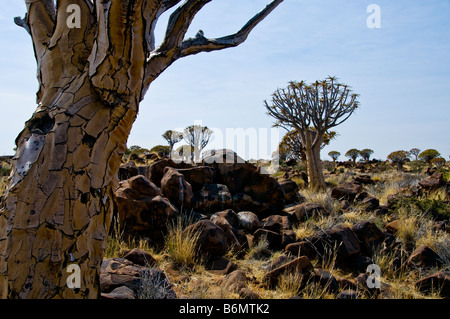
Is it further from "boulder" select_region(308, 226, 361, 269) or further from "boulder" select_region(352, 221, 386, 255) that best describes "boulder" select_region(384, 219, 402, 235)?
"boulder" select_region(308, 226, 361, 269)

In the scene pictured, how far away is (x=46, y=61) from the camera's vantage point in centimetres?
299

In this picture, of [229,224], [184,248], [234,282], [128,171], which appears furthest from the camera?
[128,171]

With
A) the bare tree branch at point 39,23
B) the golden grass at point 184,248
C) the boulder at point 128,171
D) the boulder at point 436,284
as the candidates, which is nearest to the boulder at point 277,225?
the golden grass at point 184,248

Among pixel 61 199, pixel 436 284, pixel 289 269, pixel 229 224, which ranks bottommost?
pixel 436 284

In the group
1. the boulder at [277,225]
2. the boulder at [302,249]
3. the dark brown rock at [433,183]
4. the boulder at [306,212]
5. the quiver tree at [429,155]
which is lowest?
the boulder at [302,249]

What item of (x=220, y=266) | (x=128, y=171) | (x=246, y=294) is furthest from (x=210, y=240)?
(x=128, y=171)

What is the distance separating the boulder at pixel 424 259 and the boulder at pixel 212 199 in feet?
12.2

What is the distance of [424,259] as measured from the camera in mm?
5582

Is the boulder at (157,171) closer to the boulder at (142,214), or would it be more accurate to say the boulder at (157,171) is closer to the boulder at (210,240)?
the boulder at (142,214)

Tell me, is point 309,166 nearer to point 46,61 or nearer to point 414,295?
point 414,295

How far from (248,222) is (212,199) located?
1.00 m

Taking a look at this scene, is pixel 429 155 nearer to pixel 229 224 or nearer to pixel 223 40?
pixel 229 224

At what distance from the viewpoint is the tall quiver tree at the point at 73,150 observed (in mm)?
2406
